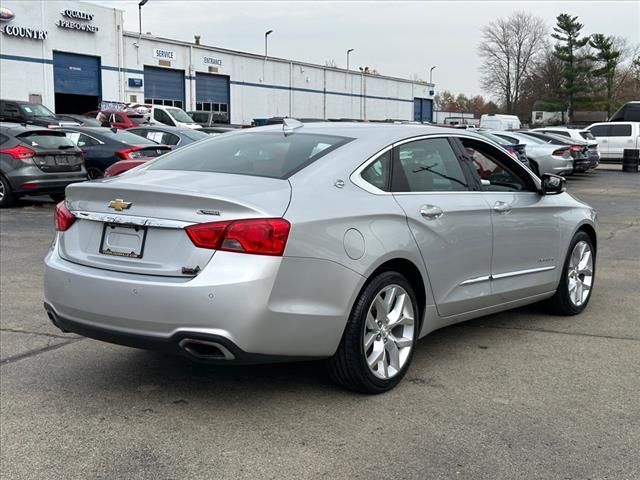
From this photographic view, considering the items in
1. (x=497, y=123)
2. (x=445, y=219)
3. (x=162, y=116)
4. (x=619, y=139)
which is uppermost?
(x=497, y=123)

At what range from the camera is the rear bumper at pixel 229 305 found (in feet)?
11.8

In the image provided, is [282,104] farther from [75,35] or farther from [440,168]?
[440,168]

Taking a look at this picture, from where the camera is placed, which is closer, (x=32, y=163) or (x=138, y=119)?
(x=32, y=163)

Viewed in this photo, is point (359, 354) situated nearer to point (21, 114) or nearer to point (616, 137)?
point (21, 114)

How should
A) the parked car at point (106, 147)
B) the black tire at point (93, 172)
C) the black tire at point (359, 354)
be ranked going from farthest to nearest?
the black tire at point (93, 172) < the parked car at point (106, 147) < the black tire at point (359, 354)

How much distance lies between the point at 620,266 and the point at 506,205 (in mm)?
4094

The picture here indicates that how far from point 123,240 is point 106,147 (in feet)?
41.0

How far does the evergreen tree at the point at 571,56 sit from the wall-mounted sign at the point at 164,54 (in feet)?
140

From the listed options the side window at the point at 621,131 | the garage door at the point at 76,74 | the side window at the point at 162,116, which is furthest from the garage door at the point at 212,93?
the side window at the point at 621,131

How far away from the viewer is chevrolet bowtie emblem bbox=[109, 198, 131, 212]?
393 cm

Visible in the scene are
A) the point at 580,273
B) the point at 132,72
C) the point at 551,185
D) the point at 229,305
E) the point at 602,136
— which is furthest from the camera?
the point at 132,72

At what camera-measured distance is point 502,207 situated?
525 centimetres

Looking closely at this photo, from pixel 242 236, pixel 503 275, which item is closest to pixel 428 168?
pixel 503 275

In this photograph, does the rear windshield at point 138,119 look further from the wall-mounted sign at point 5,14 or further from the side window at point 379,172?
the side window at point 379,172
